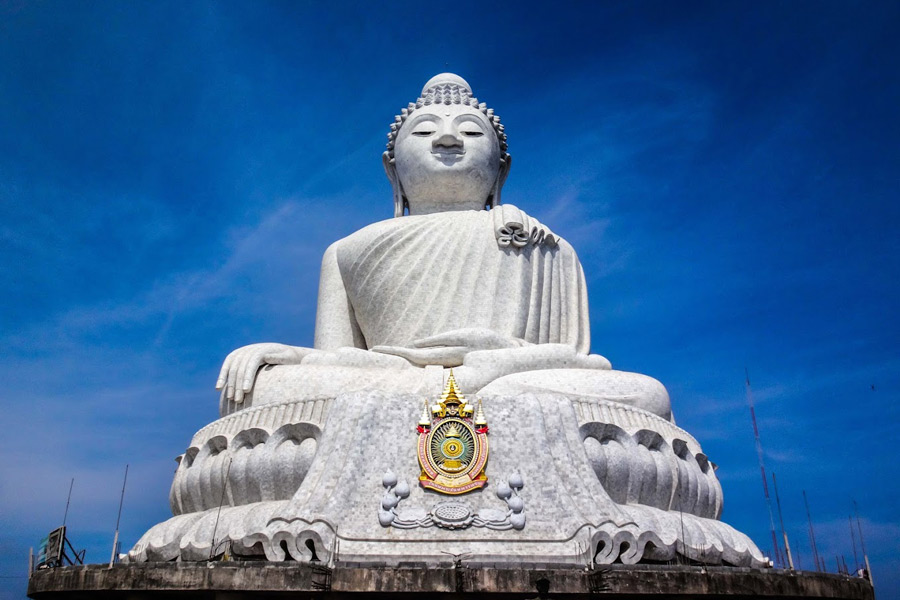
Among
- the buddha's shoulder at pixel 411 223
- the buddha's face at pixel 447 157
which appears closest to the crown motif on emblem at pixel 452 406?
the buddha's shoulder at pixel 411 223

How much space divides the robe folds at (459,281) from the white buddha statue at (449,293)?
15mm

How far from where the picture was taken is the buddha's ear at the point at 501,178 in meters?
13.2

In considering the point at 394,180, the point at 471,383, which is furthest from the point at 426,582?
the point at 394,180

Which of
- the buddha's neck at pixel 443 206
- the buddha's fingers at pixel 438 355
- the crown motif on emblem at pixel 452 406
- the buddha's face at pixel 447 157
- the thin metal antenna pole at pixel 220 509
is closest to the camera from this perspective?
the thin metal antenna pole at pixel 220 509

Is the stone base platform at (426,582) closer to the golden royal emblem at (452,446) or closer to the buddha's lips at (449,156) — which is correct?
the golden royal emblem at (452,446)

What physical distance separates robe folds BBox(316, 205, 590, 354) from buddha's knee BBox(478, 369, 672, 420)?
157 centimetres

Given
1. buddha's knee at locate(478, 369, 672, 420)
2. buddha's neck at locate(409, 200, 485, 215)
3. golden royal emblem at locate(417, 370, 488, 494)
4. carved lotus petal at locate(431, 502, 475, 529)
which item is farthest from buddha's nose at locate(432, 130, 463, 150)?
carved lotus petal at locate(431, 502, 475, 529)

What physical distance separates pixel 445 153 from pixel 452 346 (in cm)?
357

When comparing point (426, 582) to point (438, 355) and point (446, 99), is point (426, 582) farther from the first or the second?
point (446, 99)

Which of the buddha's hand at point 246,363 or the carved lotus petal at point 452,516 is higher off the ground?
the buddha's hand at point 246,363

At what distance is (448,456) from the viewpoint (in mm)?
7855

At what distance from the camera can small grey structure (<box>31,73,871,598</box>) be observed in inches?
269

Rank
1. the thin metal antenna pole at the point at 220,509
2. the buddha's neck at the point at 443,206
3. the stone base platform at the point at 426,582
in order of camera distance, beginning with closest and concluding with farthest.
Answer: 1. the stone base platform at the point at 426,582
2. the thin metal antenna pole at the point at 220,509
3. the buddha's neck at the point at 443,206

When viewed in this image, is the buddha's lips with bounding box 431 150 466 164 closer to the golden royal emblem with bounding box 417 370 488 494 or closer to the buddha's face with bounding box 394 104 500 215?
the buddha's face with bounding box 394 104 500 215
